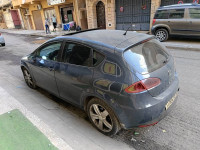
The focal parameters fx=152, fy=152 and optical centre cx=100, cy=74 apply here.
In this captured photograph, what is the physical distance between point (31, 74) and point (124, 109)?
9.58ft

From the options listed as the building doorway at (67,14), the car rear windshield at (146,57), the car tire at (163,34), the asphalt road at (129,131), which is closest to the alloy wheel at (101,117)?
the asphalt road at (129,131)

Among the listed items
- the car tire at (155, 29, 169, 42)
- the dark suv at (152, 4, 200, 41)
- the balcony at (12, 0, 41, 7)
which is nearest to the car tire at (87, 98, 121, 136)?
the dark suv at (152, 4, 200, 41)

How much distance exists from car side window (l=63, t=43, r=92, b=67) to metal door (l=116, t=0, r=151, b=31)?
34.7 ft

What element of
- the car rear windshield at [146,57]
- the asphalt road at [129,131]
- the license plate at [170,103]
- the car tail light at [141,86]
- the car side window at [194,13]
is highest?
the car side window at [194,13]

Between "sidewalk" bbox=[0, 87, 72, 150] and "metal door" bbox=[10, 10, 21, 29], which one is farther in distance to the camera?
"metal door" bbox=[10, 10, 21, 29]

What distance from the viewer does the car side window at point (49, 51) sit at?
10.3 ft

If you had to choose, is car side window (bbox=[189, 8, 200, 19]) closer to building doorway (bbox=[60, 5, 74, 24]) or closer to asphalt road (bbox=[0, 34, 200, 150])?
asphalt road (bbox=[0, 34, 200, 150])

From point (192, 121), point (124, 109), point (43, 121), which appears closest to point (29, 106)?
point (43, 121)

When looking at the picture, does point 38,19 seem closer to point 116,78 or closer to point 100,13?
point 100,13

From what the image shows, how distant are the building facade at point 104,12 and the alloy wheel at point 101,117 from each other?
33.7 feet

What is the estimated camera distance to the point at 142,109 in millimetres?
2109

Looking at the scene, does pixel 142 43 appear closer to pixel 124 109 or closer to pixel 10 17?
pixel 124 109

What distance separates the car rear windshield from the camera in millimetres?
2215

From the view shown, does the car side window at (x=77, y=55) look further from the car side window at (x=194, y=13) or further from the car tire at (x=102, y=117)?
the car side window at (x=194, y=13)
